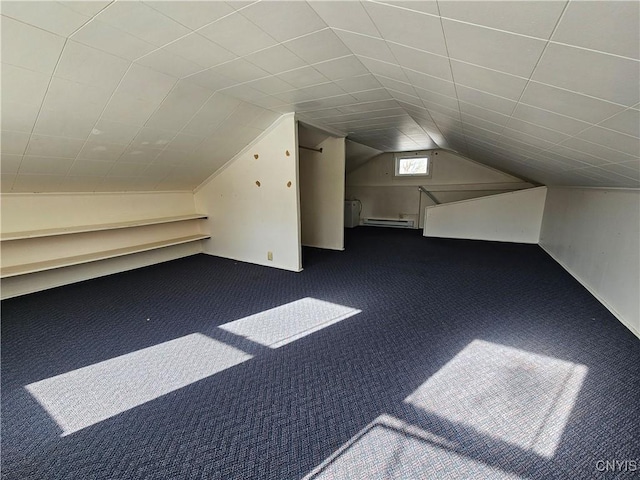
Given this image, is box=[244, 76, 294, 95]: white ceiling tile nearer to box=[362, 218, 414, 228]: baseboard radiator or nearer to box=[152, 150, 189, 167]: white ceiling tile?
box=[152, 150, 189, 167]: white ceiling tile

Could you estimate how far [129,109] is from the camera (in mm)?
2379

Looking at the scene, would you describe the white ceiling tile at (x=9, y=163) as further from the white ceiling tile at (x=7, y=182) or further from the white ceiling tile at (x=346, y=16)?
the white ceiling tile at (x=346, y=16)

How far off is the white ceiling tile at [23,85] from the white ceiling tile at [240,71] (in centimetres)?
114

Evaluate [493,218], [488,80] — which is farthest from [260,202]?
[493,218]

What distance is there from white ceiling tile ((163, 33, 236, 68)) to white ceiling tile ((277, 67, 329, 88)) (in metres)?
0.50

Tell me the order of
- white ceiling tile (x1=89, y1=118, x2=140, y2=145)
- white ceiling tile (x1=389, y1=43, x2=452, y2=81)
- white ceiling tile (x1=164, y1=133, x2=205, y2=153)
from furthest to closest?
white ceiling tile (x1=164, y1=133, x2=205, y2=153), white ceiling tile (x1=89, y1=118, x2=140, y2=145), white ceiling tile (x1=389, y1=43, x2=452, y2=81)

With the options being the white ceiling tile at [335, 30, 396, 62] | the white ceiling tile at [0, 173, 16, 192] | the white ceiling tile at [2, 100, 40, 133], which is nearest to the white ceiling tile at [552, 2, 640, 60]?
the white ceiling tile at [335, 30, 396, 62]

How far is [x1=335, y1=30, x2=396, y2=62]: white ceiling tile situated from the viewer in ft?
5.25

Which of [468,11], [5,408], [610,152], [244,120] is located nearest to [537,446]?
[610,152]

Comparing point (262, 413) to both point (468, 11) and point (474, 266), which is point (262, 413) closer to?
point (468, 11)

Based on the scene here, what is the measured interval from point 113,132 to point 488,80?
3.10m

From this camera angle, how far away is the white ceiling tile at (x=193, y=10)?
1.39 meters

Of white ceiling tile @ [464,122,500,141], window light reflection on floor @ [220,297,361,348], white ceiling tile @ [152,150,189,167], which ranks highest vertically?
white ceiling tile @ [464,122,500,141]

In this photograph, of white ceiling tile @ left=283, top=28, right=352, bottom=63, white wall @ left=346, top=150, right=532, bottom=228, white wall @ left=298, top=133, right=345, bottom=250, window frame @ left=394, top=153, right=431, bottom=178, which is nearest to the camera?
white ceiling tile @ left=283, top=28, right=352, bottom=63
